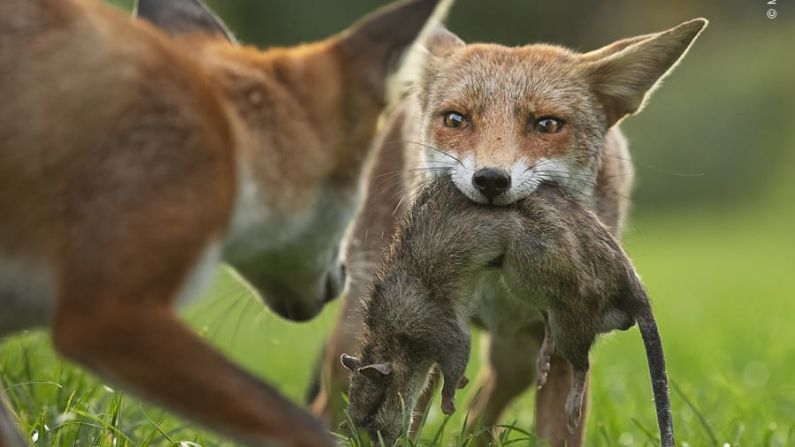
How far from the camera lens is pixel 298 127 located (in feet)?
13.6

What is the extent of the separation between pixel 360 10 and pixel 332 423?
30936 mm

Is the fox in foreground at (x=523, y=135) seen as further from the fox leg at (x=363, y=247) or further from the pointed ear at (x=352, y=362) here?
the pointed ear at (x=352, y=362)

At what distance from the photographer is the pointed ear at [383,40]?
4.32 meters

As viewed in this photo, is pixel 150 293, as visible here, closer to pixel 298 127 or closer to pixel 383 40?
pixel 298 127

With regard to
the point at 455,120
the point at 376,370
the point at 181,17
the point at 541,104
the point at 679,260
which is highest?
the point at 181,17

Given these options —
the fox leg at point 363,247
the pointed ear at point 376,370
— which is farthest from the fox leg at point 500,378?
the pointed ear at point 376,370

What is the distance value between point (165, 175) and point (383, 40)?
1154mm

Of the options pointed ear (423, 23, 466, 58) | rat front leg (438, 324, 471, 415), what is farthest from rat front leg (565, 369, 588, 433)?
pointed ear (423, 23, 466, 58)

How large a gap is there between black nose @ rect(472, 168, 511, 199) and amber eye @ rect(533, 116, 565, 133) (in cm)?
71

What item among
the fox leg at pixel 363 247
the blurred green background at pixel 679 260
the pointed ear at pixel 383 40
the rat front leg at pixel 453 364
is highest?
the pointed ear at pixel 383 40

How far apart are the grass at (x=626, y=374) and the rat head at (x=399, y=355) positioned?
0.75 ft

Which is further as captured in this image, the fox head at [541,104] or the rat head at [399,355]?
the fox head at [541,104]

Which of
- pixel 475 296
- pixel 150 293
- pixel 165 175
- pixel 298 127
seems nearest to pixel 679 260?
pixel 475 296

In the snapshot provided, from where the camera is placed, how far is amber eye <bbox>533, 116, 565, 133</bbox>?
5750mm
